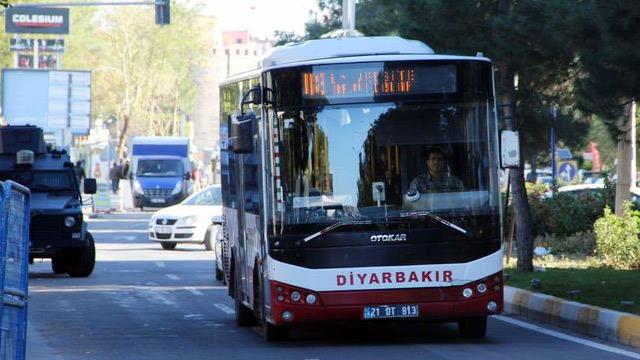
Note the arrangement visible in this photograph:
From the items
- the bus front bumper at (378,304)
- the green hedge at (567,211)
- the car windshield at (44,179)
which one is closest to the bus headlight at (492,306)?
the bus front bumper at (378,304)

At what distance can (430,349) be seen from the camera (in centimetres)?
1426

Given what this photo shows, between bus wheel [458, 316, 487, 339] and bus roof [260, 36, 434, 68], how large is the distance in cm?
274

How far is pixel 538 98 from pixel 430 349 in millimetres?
8842

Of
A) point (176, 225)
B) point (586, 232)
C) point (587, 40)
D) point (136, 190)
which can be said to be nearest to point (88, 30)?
point (136, 190)

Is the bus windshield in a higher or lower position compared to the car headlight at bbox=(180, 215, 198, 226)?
higher

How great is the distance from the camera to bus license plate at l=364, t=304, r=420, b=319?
1416 cm

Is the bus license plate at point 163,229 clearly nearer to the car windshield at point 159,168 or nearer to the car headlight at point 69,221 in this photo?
the car headlight at point 69,221

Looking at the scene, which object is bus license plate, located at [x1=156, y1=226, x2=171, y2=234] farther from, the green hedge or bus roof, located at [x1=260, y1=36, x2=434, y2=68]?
bus roof, located at [x1=260, y1=36, x2=434, y2=68]

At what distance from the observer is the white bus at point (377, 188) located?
14.1 metres

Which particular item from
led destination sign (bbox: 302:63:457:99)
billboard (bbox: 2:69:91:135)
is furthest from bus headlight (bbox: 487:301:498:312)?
billboard (bbox: 2:69:91:135)

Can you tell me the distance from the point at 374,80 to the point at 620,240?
10398 millimetres

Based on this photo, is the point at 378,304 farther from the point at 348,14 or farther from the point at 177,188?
the point at 177,188

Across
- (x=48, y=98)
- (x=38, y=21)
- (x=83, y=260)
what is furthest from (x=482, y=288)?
(x=38, y=21)

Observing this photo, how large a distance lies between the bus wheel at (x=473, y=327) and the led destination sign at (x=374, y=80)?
7.71 feet
